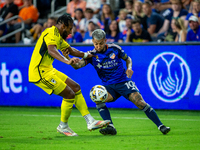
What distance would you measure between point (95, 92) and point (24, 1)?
10.6 meters

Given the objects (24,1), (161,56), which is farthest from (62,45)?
(24,1)

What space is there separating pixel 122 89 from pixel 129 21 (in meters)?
6.03

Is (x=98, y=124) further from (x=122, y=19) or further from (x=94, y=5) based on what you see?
(x=94, y=5)

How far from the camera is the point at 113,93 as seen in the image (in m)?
6.42

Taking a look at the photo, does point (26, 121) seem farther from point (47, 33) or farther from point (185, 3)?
point (185, 3)

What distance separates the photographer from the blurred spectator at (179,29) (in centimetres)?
1092

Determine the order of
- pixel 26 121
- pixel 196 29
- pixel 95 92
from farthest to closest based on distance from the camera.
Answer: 1. pixel 196 29
2. pixel 26 121
3. pixel 95 92

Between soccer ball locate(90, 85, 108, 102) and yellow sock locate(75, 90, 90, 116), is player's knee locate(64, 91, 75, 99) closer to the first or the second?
yellow sock locate(75, 90, 90, 116)

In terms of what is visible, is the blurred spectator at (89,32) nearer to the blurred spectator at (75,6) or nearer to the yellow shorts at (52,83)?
the blurred spectator at (75,6)

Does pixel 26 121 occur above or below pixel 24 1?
below

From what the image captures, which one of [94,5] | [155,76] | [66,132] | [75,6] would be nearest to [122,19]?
[94,5]

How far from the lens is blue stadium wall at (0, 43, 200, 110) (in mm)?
9547

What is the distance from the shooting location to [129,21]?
1196 centimetres

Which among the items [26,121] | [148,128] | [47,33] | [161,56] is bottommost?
[26,121]
